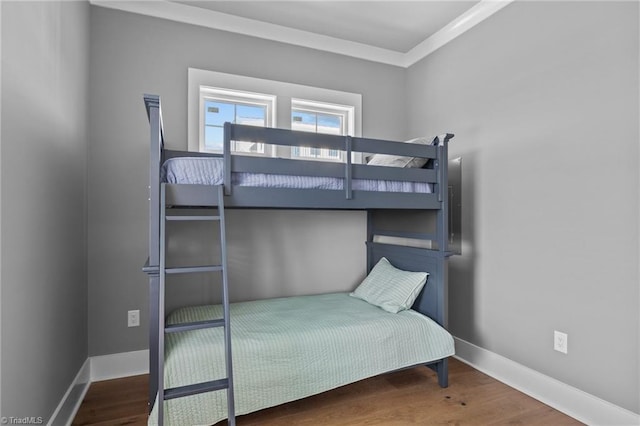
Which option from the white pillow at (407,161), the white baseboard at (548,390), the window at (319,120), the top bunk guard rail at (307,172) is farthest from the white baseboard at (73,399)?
the white baseboard at (548,390)

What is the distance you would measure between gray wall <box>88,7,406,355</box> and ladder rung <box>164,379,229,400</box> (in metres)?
1.14

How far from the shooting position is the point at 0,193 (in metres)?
1.26

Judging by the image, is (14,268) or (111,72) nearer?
(14,268)

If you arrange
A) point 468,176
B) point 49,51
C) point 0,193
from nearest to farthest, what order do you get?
point 0,193, point 49,51, point 468,176

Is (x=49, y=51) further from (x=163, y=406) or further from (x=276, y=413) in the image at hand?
(x=276, y=413)

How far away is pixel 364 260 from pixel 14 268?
8.40ft

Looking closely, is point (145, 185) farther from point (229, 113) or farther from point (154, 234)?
point (154, 234)

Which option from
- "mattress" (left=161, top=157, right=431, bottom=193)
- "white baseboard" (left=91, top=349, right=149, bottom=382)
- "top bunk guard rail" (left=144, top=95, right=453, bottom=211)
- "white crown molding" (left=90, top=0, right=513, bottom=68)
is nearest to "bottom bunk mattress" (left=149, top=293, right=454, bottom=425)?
"white baseboard" (left=91, top=349, right=149, bottom=382)

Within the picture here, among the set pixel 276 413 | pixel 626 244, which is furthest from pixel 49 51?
pixel 626 244

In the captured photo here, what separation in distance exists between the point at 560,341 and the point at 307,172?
1.83 metres

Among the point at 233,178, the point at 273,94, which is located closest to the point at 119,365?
the point at 233,178

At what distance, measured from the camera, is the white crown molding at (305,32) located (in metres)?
2.62

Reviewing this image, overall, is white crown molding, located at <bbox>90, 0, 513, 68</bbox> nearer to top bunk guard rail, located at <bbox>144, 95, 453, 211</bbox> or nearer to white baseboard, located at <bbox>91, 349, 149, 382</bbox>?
top bunk guard rail, located at <bbox>144, 95, 453, 211</bbox>

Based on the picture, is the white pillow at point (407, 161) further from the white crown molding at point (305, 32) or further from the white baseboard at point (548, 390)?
the white baseboard at point (548, 390)
